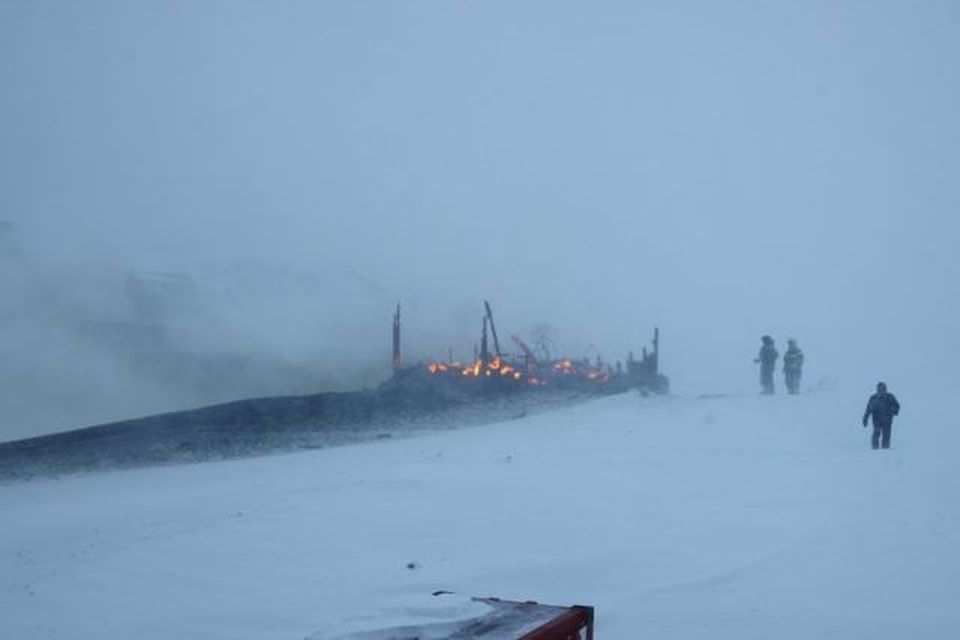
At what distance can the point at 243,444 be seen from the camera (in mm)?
17922

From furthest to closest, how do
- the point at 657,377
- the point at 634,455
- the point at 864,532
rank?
the point at 657,377 < the point at 634,455 < the point at 864,532

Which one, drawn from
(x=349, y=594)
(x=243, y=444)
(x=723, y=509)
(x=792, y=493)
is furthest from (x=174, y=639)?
(x=243, y=444)

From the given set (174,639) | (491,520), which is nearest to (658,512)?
(491,520)

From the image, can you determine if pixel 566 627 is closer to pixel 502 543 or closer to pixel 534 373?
pixel 502 543

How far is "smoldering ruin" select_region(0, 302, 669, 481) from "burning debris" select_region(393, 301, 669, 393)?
0.25m

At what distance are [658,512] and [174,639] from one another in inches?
239

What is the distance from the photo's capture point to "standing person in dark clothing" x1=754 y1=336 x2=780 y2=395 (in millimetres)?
24969

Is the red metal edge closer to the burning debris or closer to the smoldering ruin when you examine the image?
the smoldering ruin

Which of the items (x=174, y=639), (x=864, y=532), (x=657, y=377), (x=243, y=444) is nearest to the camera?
(x=174, y=639)

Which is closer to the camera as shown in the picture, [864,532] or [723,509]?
[864,532]

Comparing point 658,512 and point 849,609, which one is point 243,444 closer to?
point 658,512

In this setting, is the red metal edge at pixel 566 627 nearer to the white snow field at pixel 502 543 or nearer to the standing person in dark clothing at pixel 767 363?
the white snow field at pixel 502 543

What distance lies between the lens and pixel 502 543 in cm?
898

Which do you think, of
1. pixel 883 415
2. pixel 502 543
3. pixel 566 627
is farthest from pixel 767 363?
pixel 566 627
